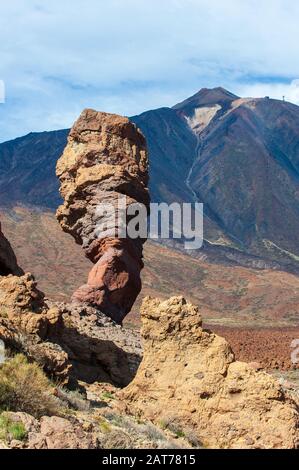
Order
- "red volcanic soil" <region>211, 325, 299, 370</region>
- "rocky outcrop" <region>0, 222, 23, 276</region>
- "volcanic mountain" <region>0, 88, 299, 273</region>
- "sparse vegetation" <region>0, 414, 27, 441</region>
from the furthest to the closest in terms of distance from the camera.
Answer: "volcanic mountain" <region>0, 88, 299, 273</region> < "red volcanic soil" <region>211, 325, 299, 370</region> < "rocky outcrop" <region>0, 222, 23, 276</region> < "sparse vegetation" <region>0, 414, 27, 441</region>

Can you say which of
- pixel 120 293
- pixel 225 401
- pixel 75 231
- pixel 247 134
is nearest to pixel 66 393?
pixel 225 401

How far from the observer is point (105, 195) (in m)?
20.6

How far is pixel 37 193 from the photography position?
122125 mm

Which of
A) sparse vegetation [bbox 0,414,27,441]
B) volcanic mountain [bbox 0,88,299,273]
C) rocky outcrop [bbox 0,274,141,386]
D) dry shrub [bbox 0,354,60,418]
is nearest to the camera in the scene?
sparse vegetation [bbox 0,414,27,441]

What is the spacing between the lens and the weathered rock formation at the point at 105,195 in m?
20.3

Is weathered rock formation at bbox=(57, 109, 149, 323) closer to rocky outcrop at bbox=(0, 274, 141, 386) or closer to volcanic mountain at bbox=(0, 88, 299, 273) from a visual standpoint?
rocky outcrop at bbox=(0, 274, 141, 386)

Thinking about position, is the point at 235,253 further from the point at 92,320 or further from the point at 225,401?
the point at 225,401

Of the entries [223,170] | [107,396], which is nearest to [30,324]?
[107,396]

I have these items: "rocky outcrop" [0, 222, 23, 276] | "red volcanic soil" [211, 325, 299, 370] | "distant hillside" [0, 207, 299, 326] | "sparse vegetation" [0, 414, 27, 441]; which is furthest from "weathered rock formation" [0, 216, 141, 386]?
"distant hillside" [0, 207, 299, 326]

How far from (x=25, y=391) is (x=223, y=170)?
134 m

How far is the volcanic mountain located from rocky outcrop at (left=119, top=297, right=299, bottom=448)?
8762 cm

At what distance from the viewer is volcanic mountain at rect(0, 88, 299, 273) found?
119062 mm

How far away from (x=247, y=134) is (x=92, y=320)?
13880 centimetres

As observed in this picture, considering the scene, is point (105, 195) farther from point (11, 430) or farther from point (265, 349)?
point (265, 349)
